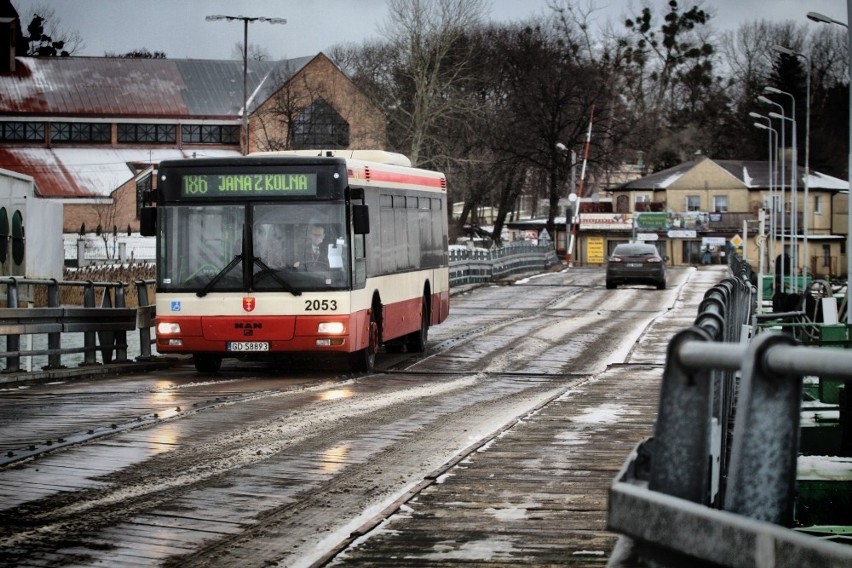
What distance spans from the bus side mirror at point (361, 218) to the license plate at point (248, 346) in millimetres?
1923

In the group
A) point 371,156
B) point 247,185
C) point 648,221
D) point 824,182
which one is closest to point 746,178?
point 824,182

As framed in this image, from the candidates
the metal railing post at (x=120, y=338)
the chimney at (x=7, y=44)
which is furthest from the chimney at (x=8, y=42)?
the metal railing post at (x=120, y=338)

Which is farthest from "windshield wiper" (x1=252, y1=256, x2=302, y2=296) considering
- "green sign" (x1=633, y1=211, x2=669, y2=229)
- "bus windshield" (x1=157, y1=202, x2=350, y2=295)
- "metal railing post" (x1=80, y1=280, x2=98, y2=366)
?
"green sign" (x1=633, y1=211, x2=669, y2=229)

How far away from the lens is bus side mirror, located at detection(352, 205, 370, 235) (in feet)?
65.1

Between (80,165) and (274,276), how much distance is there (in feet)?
260

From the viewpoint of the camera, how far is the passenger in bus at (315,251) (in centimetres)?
2016

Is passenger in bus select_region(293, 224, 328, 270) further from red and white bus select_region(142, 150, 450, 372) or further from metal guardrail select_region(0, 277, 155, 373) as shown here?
metal guardrail select_region(0, 277, 155, 373)

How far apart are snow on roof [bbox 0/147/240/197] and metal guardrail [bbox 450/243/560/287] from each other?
2734cm

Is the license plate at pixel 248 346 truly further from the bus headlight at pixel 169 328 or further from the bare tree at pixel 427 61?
the bare tree at pixel 427 61

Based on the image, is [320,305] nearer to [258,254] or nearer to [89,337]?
[258,254]

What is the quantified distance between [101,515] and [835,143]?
5507 inches

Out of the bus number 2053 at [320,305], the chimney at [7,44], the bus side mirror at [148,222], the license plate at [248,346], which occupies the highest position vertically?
the chimney at [7,44]

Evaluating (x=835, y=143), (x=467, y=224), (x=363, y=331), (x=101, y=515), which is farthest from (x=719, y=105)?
(x=101, y=515)

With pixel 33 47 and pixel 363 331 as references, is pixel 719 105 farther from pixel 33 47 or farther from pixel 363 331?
pixel 363 331
